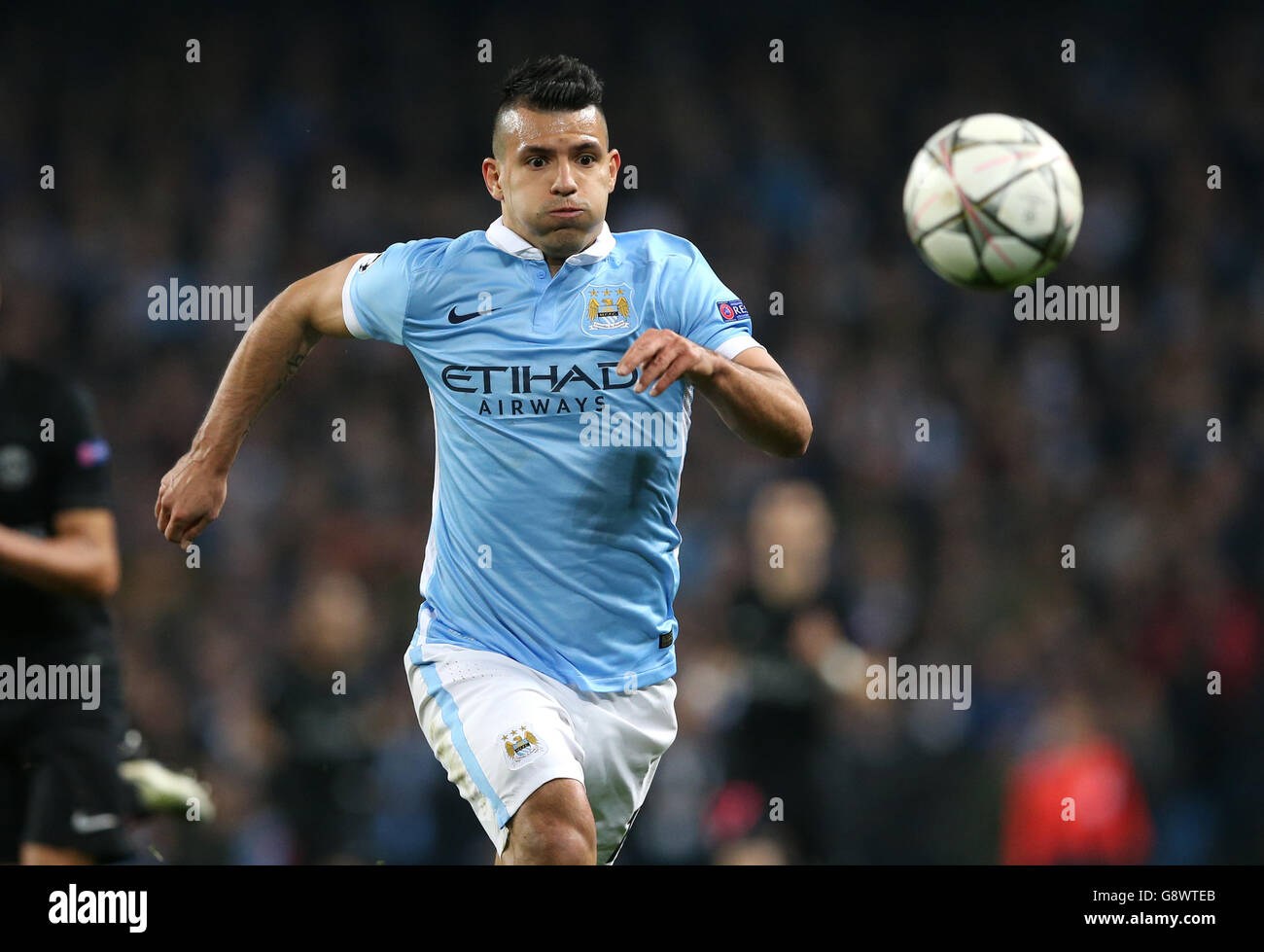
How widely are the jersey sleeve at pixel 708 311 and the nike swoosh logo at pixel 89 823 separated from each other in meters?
2.14

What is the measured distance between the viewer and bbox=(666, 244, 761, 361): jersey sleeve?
178 inches

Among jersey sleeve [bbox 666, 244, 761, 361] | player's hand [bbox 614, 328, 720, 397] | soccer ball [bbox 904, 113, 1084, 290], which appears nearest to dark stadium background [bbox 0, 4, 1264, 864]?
soccer ball [bbox 904, 113, 1084, 290]

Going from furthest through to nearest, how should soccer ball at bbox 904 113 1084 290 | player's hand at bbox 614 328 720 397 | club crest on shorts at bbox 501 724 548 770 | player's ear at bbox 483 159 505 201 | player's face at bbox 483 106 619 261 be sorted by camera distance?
soccer ball at bbox 904 113 1084 290
player's ear at bbox 483 159 505 201
player's face at bbox 483 106 619 261
club crest on shorts at bbox 501 724 548 770
player's hand at bbox 614 328 720 397

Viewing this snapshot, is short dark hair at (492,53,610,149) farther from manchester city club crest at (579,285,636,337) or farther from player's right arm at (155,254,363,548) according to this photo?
player's right arm at (155,254,363,548)

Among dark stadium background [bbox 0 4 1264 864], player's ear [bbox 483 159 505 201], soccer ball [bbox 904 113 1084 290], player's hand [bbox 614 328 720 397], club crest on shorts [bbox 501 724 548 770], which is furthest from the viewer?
dark stadium background [bbox 0 4 1264 864]

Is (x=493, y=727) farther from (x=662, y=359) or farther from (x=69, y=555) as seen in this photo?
(x=69, y=555)

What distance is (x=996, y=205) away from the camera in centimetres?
494

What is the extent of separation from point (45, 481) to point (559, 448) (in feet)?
5.00

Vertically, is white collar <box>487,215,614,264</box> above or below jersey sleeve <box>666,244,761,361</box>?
above

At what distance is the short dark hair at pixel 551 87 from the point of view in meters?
4.60

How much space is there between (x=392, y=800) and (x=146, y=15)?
6040 mm

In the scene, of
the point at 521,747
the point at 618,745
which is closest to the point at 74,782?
the point at 521,747
